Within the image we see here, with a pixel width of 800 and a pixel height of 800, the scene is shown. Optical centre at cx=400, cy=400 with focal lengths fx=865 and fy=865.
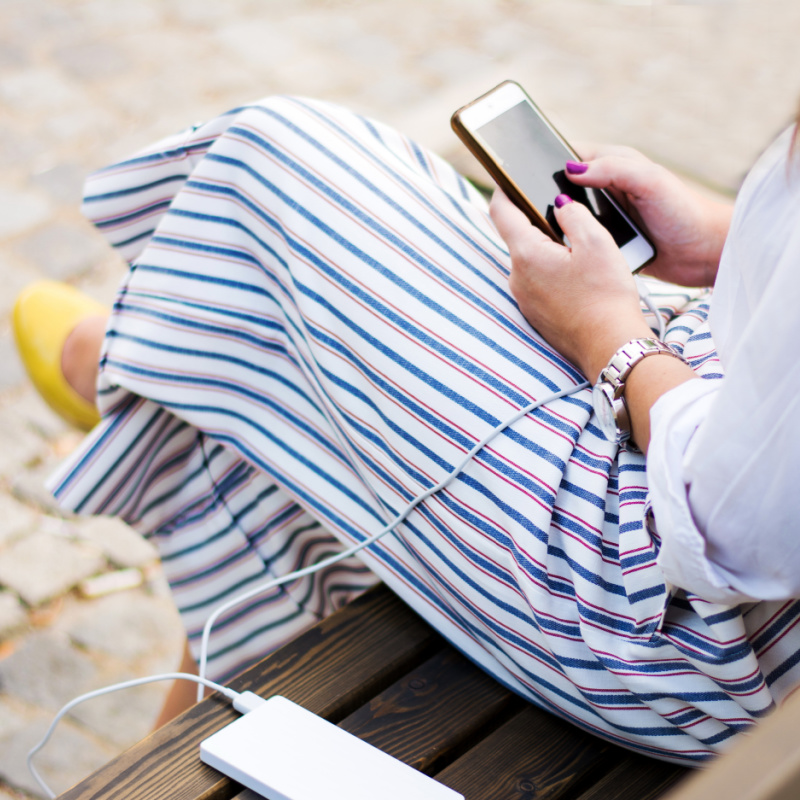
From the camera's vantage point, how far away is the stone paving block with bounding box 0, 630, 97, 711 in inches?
47.5

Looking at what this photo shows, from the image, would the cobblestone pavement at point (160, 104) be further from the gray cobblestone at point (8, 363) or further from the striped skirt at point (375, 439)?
the striped skirt at point (375, 439)

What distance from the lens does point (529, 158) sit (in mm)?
898

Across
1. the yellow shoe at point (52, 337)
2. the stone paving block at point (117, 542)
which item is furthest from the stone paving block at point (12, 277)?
the stone paving block at point (117, 542)

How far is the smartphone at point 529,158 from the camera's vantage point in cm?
88

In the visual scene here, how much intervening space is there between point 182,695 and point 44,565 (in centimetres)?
41

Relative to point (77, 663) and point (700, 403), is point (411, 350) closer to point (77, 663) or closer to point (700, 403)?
point (700, 403)

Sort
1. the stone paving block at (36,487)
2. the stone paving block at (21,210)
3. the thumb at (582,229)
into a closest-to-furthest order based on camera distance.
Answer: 1. the thumb at (582,229)
2. the stone paving block at (36,487)
3. the stone paving block at (21,210)

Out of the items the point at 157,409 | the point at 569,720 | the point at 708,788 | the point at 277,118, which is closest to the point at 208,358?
the point at 157,409

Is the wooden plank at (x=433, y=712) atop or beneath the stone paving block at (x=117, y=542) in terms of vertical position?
beneath

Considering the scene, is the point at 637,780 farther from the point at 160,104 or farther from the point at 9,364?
the point at 160,104

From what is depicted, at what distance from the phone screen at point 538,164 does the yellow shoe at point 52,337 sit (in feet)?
2.19

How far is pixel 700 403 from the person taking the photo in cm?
60

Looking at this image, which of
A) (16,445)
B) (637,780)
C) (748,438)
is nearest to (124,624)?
(16,445)

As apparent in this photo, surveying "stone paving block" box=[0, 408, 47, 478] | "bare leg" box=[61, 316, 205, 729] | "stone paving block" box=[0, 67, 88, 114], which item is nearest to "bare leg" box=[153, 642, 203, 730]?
"bare leg" box=[61, 316, 205, 729]
